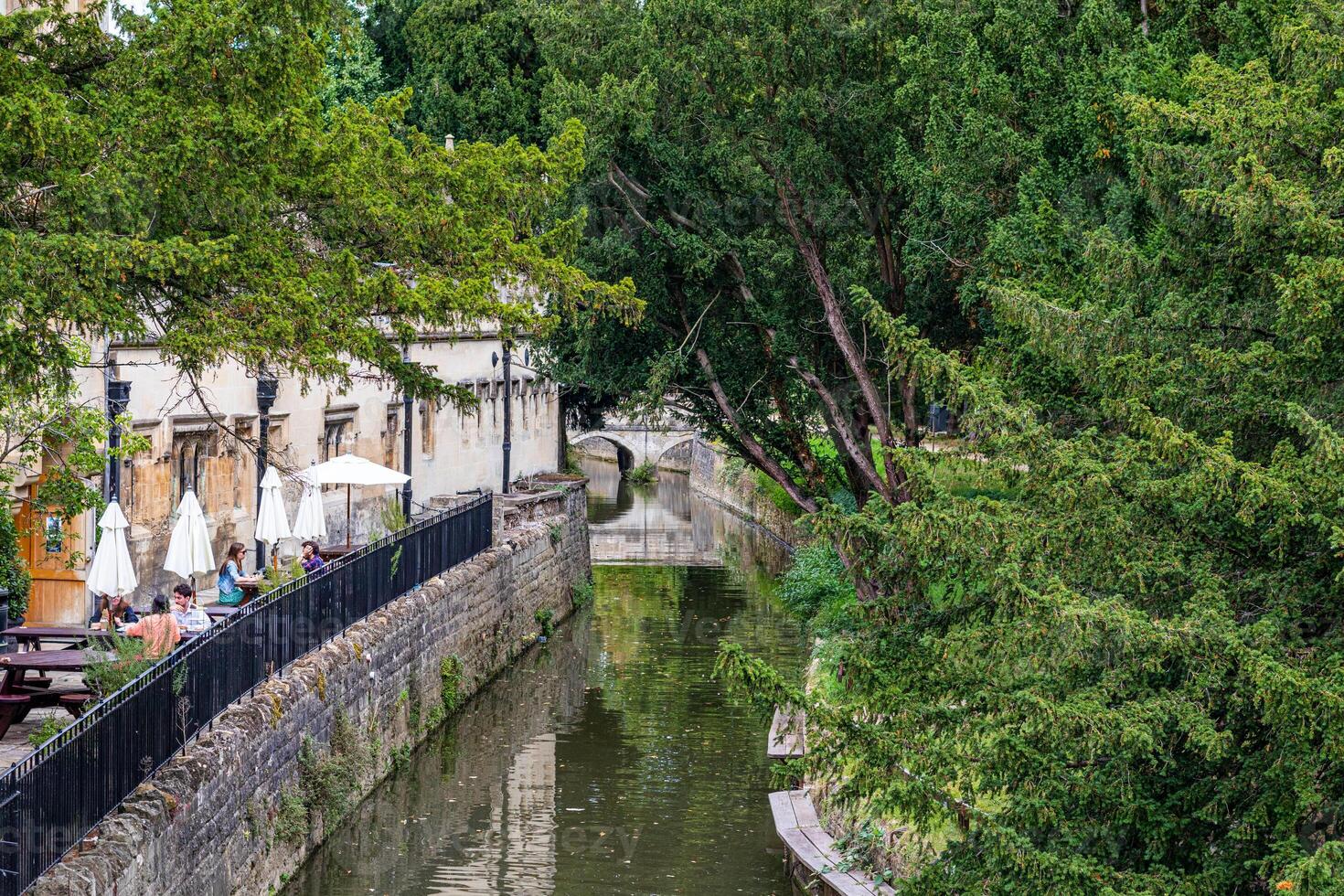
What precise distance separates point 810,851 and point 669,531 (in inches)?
1319

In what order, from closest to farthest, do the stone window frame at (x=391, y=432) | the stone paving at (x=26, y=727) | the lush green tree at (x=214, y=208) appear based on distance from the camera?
the lush green tree at (x=214, y=208) < the stone paving at (x=26, y=727) < the stone window frame at (x=391, y=432)

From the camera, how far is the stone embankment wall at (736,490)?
142ft

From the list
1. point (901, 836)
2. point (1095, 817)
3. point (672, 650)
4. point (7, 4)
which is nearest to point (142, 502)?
point (7, 4)

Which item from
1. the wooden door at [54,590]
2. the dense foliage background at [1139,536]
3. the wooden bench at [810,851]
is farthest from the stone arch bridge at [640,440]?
the dense foliage background at [1139,536]

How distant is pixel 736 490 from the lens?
53562mm

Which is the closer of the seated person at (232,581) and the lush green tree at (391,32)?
the seated person at (232,581)

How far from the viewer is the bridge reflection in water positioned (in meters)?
40.6

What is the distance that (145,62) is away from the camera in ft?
38.1

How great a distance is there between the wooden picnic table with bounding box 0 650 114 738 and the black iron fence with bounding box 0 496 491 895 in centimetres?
117

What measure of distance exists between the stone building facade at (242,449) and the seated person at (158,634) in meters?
1.10

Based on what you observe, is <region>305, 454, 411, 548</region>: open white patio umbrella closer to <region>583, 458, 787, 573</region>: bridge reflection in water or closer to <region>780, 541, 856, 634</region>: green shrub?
<region>780, 541, 856, 634</region>: green shrub

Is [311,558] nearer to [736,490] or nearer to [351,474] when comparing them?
[351,474]

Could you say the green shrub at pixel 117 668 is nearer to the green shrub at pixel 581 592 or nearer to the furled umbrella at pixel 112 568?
the furled umbrella at pixel 112 568

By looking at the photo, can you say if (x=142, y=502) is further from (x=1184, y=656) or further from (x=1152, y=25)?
(x=1184, y=656)
